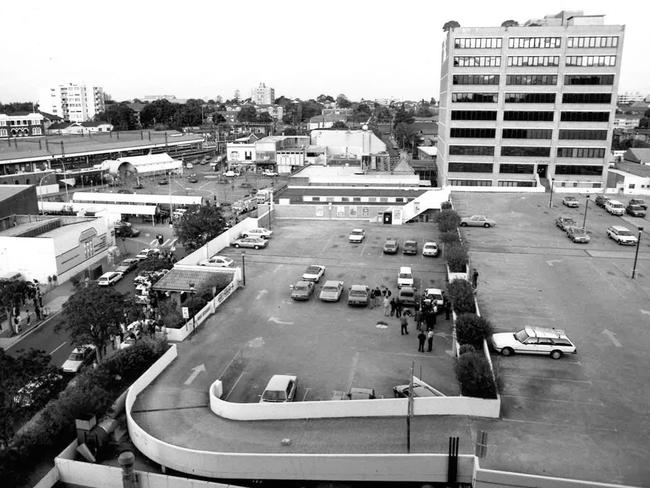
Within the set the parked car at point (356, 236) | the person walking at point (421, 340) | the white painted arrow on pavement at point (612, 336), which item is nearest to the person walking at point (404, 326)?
the person walking at point (421, 340)

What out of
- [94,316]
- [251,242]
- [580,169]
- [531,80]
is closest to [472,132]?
[531,80]

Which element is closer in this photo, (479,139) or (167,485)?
(167,485)

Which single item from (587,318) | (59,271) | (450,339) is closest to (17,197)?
(59,271)

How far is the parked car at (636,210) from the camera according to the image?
44.3 meters

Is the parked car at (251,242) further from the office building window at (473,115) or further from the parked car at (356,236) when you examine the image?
the office building window at (473,115)

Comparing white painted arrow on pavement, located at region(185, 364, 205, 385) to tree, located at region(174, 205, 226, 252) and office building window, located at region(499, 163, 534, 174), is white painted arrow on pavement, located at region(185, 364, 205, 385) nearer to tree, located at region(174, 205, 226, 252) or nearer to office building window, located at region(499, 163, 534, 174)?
tree, located at region(174, 205, 226, 252)

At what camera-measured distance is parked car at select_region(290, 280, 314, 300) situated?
28.0 meters

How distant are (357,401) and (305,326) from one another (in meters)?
8.39

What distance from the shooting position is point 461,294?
2348cm

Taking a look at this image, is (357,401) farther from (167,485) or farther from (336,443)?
(167,485)

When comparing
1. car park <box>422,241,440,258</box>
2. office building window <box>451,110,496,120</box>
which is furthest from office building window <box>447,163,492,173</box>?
car park <box>422,241,440,258</box>

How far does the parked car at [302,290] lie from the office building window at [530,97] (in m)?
47.5

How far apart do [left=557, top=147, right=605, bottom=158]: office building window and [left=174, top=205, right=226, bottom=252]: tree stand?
150 feet

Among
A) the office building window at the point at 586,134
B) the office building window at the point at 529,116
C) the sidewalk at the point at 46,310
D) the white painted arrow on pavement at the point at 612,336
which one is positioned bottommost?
the sidewalk at the point at 46,310
